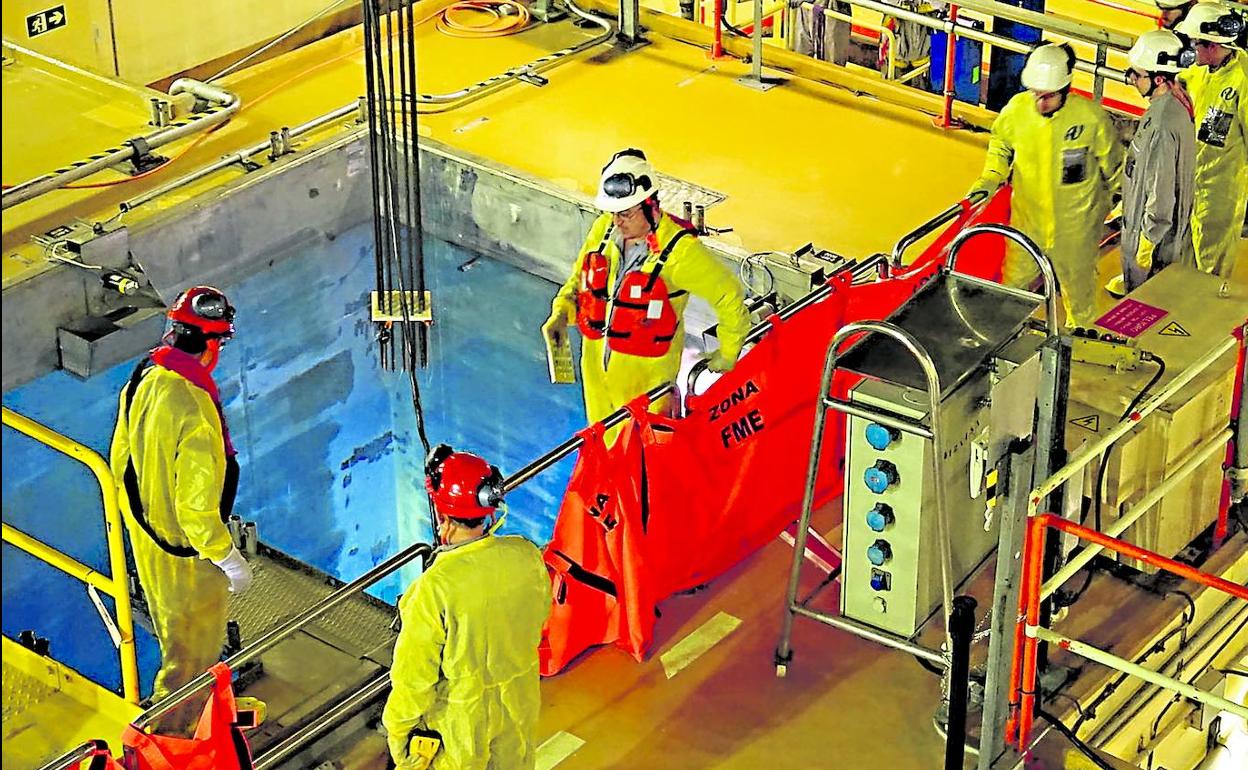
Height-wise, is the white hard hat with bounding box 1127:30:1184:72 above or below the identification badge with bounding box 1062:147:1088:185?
above

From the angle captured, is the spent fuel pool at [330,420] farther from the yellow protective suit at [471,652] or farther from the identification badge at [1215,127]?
the yellow protective suit at [471,652]

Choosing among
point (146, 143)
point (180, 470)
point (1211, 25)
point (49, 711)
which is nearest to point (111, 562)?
point (180, 470)

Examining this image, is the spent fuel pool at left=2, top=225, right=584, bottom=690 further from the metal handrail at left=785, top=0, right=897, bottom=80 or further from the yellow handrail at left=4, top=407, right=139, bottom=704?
the yellow handrail at left=4, top=407, right=139, bottom=704

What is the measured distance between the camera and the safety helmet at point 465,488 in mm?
5469

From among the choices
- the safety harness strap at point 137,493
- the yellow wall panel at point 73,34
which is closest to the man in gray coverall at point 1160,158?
the safety harness strap at point 137,493

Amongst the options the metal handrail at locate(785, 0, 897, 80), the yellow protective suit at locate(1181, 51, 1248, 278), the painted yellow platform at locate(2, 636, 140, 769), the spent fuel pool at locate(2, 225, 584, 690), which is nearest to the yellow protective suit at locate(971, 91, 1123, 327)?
the yellow protective suit at locate(1181, 51, 1248, 278)

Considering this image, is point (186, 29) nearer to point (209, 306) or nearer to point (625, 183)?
point (625, 183)

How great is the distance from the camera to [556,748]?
6.79 meters

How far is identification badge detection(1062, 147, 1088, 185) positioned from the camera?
8578 millimetres

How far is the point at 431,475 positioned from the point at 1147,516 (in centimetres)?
328

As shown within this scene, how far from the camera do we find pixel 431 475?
560cm

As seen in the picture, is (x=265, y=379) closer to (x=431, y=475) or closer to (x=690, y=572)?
(x=690, y=572)

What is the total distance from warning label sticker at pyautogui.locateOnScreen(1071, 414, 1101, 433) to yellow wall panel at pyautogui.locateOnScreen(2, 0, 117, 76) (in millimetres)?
6434

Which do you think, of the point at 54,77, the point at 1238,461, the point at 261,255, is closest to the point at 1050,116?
the point at 1238,461
